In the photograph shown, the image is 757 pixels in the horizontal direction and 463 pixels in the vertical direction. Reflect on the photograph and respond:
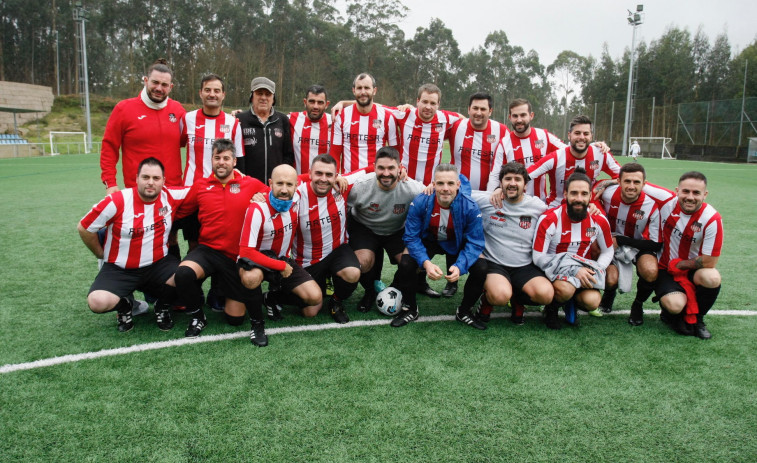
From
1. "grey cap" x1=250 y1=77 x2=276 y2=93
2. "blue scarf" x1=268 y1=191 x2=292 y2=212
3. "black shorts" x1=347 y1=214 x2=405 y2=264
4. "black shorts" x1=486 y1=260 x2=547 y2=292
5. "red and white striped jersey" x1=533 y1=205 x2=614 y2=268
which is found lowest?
"black shorts" x1=486 y1=260 x2=547 y2=292

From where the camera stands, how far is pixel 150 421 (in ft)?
8.15

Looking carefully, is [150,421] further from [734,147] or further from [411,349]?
[734,147]

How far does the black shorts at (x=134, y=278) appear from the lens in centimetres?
Answer: 367

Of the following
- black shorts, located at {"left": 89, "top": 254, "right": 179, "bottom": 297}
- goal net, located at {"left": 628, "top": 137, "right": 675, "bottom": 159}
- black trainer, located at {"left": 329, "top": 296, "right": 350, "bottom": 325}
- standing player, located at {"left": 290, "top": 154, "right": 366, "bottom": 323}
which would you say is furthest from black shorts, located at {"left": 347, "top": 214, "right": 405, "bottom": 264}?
goal net, located at {"left": 628, "top": 137, "right": 675, "bottom": 159}

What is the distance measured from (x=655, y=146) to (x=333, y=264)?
3387 centimetres

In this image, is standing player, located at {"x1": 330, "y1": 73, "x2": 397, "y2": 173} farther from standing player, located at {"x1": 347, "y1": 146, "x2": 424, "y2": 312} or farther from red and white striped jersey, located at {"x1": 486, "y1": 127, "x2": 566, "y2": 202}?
red and white striped jersey, located at {"x1": 486, "y1": 127, "x2": 566, "y2": 202}

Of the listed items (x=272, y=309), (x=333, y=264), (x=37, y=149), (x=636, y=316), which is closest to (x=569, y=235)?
(x=636, y=316)

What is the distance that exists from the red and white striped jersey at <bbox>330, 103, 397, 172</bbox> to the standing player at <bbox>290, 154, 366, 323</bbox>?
31.9 inches

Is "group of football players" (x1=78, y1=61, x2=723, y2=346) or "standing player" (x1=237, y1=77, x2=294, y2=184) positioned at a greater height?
"standing player" (x1=237, y1=77, x2=294, y2=184)

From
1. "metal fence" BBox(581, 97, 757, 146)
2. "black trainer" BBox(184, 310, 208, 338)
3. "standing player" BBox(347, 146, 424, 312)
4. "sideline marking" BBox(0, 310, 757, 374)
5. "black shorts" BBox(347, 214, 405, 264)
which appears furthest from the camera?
"metal fence" BBox(581, 97, 757, 146)

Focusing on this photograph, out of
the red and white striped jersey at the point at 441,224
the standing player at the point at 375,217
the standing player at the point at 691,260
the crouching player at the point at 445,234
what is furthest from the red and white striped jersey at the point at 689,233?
the standing player at the point at 375,217

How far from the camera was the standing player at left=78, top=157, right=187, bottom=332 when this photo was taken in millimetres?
3701

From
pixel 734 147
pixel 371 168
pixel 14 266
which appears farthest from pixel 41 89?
pixel 734 147

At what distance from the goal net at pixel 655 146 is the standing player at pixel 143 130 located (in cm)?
3266
